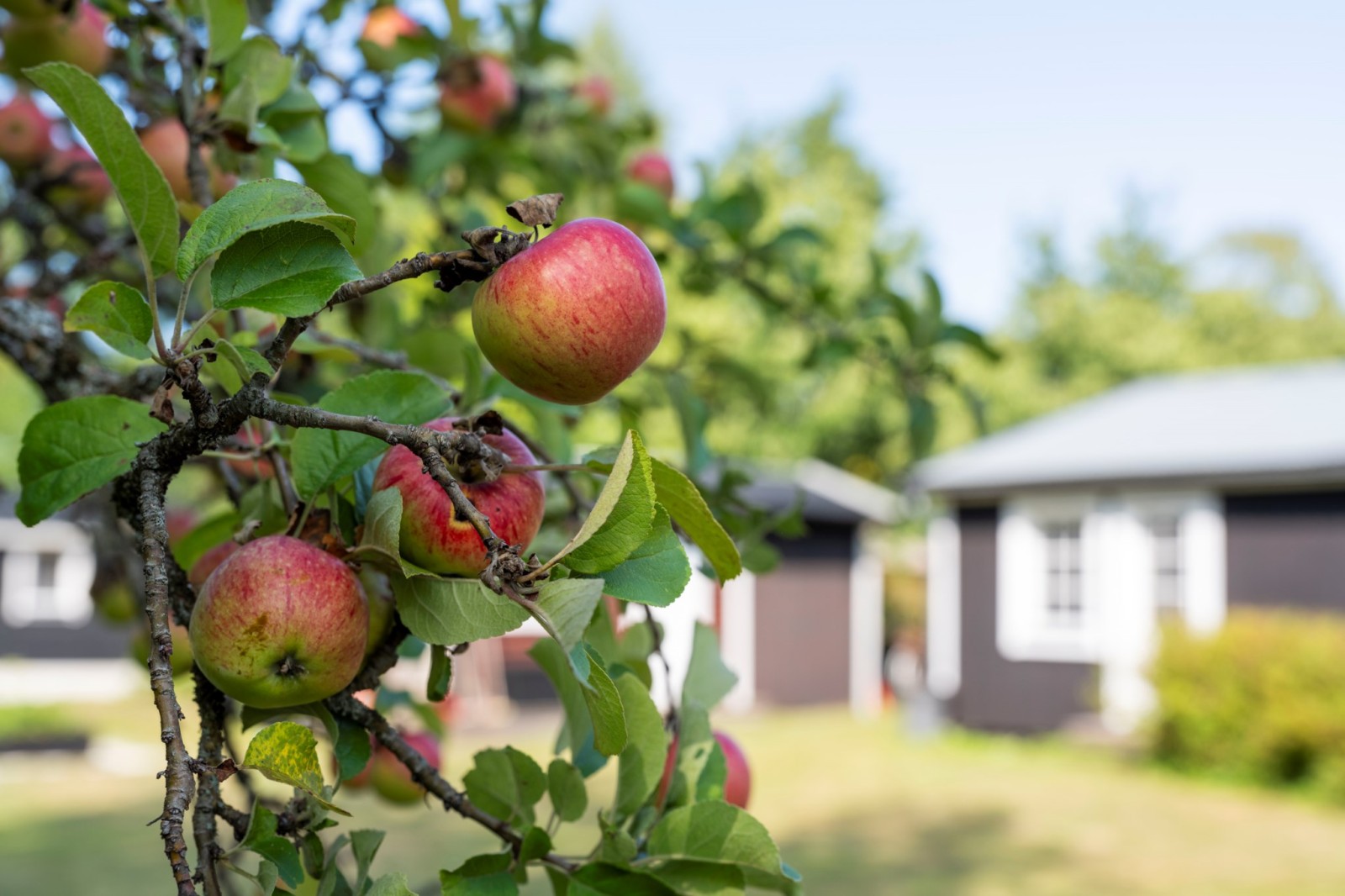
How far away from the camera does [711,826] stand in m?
1.05

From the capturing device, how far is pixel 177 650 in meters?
1.64

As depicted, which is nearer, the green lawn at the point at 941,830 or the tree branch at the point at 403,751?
the tree branch at the point at 403,751

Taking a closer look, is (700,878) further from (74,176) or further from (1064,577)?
(1064,577)

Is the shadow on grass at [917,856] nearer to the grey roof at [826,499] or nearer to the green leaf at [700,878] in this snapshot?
the green leaf at [700,878]

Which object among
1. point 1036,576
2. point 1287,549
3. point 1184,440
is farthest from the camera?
point 1036,576

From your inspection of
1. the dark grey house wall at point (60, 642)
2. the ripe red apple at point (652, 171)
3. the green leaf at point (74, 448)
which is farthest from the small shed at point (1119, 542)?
the dark grey house wall at point (60, 642)

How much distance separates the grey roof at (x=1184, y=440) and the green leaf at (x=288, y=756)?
11.7m

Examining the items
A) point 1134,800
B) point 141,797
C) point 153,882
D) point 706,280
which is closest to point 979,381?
point 1134,800

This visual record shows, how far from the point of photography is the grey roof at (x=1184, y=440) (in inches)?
450

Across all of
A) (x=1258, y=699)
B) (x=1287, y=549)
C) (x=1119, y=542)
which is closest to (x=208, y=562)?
(x=1258, y=699)

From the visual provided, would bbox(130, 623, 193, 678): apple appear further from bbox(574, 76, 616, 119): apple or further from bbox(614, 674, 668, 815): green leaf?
bbox(574, 76, 616, 119): apple

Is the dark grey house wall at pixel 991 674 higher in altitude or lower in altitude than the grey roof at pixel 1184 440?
lower

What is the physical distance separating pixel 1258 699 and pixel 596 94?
9.49 metres

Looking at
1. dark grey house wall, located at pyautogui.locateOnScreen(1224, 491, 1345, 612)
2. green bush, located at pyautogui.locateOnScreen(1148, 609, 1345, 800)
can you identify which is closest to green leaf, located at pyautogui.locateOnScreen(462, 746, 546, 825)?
green bush, located at pyautogui.locateOnScreen(1148, 609, 1345, 800)
